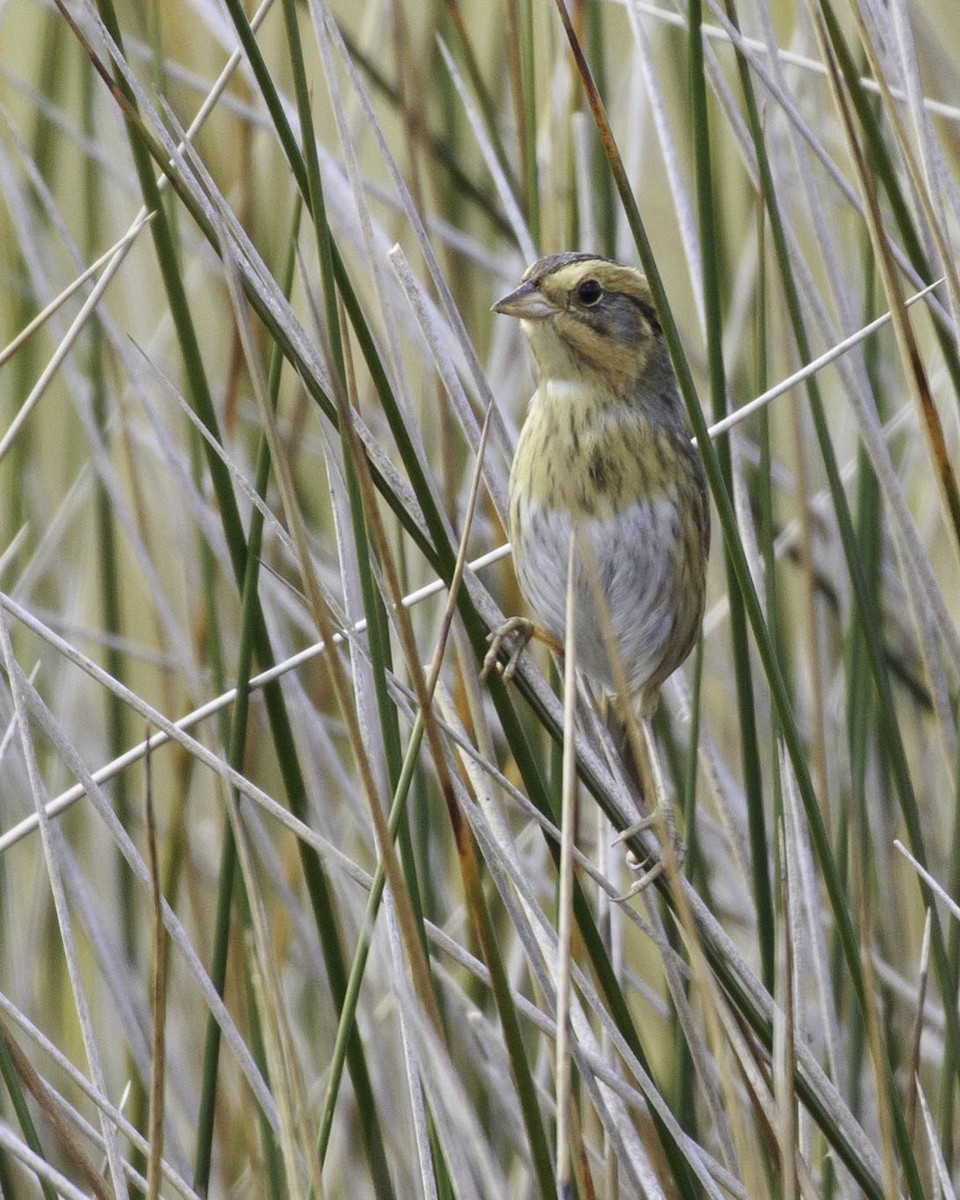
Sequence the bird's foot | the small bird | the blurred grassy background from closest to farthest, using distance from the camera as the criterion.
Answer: the bird's foot
the blurred grassy background
the small bird

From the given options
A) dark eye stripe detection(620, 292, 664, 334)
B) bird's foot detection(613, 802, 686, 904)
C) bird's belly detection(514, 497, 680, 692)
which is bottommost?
bird's foot detection(613, 802, 686, 904)

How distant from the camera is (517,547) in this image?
2486mm

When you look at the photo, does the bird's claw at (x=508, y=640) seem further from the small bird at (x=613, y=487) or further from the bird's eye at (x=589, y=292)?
the bird's eye at (x=589, y=292)

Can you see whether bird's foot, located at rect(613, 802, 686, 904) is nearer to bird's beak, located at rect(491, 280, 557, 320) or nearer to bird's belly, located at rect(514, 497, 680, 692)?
bird's belly, located at rect(514, 497, 680, 692)

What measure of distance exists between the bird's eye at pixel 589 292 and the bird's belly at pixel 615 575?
32cm

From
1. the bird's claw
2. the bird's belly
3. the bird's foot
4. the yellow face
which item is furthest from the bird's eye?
the bird's foot

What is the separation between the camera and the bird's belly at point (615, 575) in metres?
2.47

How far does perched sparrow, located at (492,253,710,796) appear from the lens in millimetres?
2480

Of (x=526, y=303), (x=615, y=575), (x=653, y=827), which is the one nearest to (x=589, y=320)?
(x=526, y=303)

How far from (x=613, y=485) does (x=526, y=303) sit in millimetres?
369

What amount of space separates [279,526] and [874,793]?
1.51 meters

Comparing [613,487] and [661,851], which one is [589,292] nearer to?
[613,487]

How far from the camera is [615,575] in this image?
8.39 ft

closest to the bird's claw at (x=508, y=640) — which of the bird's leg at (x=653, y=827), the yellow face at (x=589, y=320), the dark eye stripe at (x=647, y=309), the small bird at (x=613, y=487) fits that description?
the small bird at (x=613, y=487)
